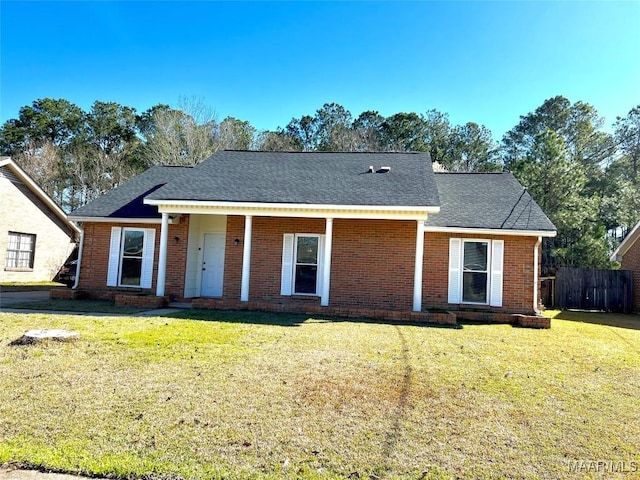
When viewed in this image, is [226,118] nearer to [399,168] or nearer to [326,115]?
[326,115]

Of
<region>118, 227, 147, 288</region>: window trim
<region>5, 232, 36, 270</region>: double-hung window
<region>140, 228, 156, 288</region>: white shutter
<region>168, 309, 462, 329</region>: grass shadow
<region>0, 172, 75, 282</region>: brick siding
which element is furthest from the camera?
<region>5, 232, 36, 270</region>: double-hung window

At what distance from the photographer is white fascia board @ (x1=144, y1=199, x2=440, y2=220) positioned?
11.0 meters

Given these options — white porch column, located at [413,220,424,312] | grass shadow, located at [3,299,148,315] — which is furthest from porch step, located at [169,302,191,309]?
white porch column, located at [413,220,424,312]

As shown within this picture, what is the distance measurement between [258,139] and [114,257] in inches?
989

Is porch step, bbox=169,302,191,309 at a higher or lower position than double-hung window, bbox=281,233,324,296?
lower

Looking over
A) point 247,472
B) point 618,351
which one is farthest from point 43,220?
point 618,351

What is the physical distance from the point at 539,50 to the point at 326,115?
26368 millimetres

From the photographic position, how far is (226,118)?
35.4 metres

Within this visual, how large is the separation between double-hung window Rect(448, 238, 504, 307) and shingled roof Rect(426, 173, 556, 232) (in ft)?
2.12

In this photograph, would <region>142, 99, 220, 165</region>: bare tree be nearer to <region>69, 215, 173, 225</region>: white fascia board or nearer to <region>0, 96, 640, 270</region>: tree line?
<region>0, 96, 640, 270</region>: tree line

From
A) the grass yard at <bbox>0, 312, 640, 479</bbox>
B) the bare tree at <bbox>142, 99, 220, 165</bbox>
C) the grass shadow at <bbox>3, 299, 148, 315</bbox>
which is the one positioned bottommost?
the grass yard at <bbox>0, 312, 640, 479</bbox>

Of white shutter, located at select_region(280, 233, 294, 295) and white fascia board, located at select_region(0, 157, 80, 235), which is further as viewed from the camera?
white fascia board, located at select_region(0, 157, 80, 235)

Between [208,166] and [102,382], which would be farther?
[208,166]

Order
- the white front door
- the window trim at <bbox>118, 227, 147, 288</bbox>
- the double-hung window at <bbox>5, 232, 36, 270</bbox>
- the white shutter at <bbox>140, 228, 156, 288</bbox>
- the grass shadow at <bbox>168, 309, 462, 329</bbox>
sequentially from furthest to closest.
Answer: the double-hung window at <bbox>5, 232, 36, 270</bbox> < the white front door < the window trim at <bbox>118, 227, 147, 288</bbox> < the white shutter at <bbox>140, 228, 156, 288</bbox> < the grass shadow at <bbox>168, 309, 462, 329</bbox>
